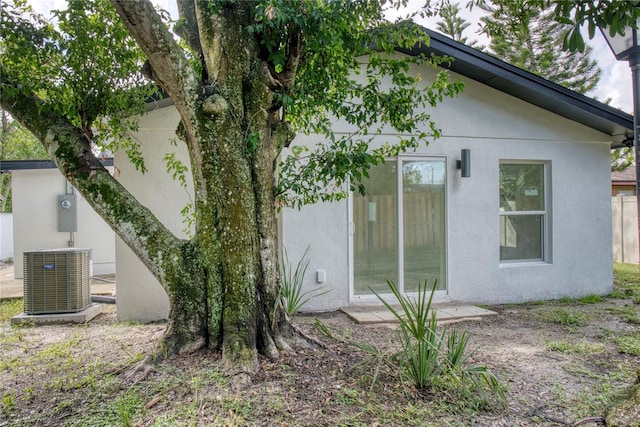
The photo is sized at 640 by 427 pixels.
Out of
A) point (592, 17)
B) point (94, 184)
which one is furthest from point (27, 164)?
point (592, 17)

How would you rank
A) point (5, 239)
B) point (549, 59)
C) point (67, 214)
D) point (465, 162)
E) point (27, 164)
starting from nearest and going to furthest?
point (465, 162), point (27, 164), point (67, 214), point (5, 239), point (549, 59)

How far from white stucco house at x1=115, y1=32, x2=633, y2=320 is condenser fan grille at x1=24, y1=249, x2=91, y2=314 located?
0.71 m

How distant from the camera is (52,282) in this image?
17.6 feet

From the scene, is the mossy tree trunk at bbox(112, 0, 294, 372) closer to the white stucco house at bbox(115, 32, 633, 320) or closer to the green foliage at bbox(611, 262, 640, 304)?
the white stucco house at bbox(115, 32, 633, 320)

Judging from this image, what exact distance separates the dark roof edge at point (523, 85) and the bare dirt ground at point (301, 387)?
342cm

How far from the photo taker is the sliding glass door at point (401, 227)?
5941 millimetres

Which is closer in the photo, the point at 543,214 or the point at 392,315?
the point at 392,315

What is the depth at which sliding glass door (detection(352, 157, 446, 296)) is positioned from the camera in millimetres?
5941

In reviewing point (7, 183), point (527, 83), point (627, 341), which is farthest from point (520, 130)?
point (7, 183)

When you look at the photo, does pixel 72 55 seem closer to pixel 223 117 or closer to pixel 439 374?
pixel 223 117

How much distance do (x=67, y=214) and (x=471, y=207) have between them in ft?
28.4

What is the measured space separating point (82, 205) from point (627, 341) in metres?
10.8

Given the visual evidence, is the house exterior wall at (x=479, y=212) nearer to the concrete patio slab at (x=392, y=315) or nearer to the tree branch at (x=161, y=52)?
the concrete patio slab at (x=392, y=315)

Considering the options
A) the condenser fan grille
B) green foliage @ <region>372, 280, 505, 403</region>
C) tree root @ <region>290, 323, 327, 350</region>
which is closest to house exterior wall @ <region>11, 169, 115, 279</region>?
the condenser fan grille
